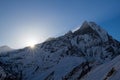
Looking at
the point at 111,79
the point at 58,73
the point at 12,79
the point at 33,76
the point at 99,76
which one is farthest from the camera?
the point at 33,76

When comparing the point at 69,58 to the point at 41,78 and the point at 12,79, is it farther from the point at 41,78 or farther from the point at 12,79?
the point at 12,79

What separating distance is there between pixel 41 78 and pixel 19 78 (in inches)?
1268

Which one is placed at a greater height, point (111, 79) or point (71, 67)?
point (71, 67)

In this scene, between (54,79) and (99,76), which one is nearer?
(99,76)

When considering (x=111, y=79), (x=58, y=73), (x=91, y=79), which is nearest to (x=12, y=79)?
(x=58, y=73)

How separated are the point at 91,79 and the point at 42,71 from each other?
148704mm

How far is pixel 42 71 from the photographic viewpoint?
199 metres

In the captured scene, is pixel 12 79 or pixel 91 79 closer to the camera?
pixel 91 79

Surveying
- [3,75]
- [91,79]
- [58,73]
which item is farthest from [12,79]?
[91,79]

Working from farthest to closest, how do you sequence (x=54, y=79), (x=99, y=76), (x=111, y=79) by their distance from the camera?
(x=54, y=79) → (x=99, y=76) → (x=111, y=79)

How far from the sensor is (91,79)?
5272cm

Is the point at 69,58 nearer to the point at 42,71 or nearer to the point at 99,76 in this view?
the point at 42,71

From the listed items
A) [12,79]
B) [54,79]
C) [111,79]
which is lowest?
[111,79]

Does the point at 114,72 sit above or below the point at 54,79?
below
